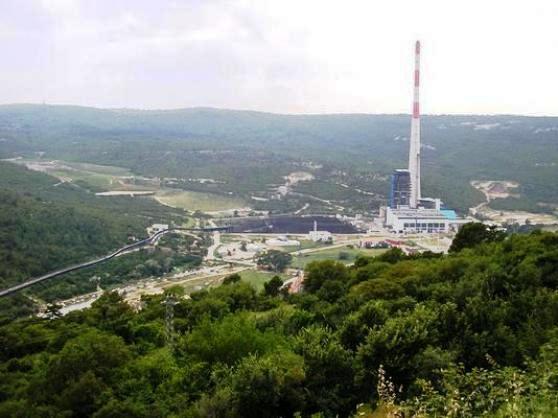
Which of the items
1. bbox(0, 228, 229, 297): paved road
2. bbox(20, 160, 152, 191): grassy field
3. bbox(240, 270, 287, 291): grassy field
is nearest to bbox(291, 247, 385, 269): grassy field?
bbox(240, 270, 287, 291): grassy field

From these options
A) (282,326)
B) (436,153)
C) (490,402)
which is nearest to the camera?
(490,402)

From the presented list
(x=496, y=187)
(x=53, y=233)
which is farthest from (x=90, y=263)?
(x=496, y=187)

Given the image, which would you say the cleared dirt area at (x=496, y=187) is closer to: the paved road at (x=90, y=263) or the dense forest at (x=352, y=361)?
the paved road at (x=90, y=263)

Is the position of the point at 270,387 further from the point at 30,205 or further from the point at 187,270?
the point at 30,205

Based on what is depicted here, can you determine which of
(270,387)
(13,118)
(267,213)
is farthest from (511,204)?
(13,118)

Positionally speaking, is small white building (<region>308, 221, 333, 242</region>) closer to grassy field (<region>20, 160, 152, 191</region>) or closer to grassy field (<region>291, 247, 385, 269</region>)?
grassy field (<region>291, 247, 385, 269</region>)

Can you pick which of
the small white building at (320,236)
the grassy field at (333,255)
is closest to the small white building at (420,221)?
the small white building at (320,236)
